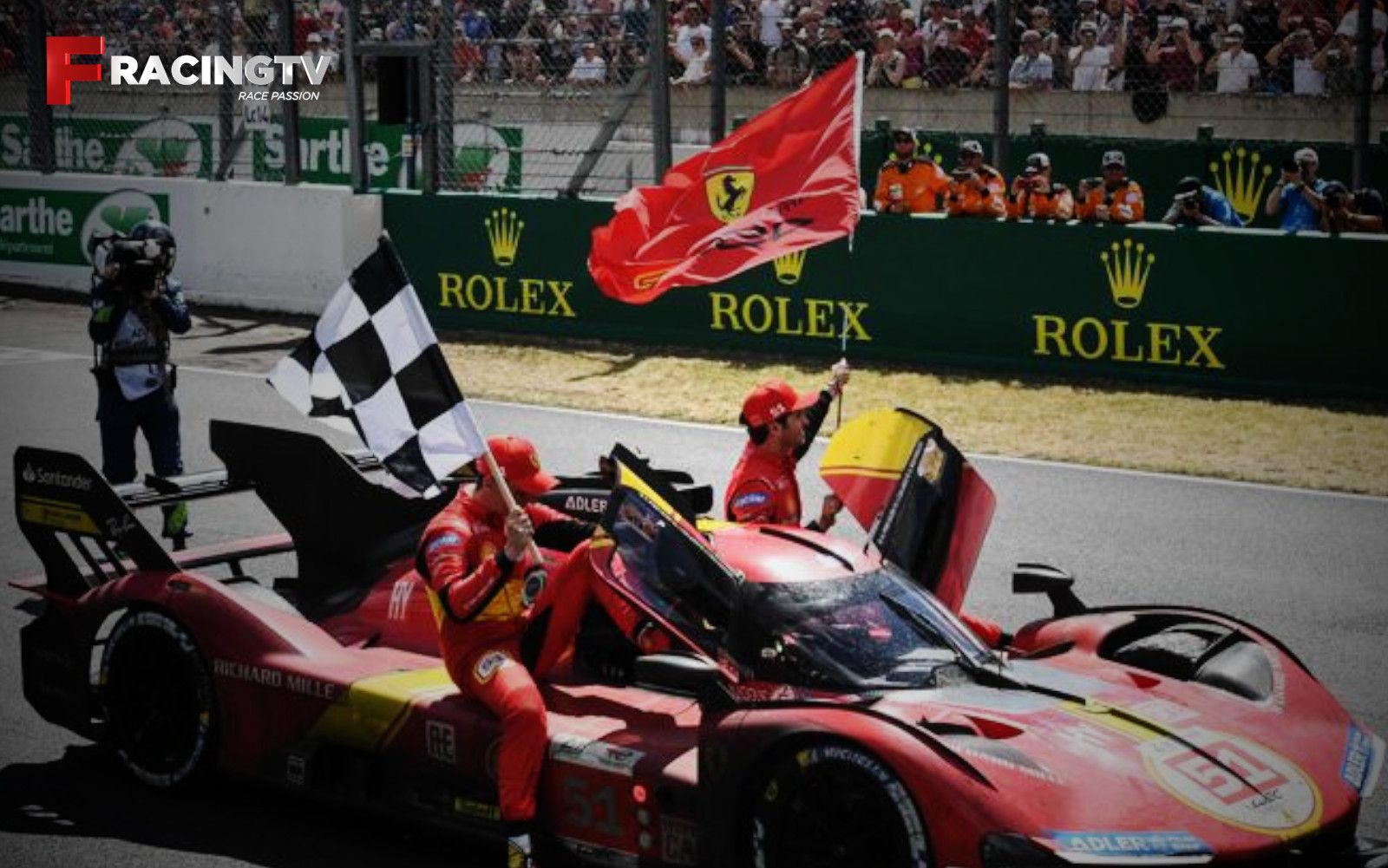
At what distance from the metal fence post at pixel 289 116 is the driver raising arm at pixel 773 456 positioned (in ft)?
41.2

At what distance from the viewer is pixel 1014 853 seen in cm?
555

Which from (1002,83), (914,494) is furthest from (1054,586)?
(1002,83)

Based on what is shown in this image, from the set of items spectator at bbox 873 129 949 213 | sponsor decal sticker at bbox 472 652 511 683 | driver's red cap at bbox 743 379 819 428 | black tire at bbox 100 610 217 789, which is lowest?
black tire at bbox 100 610 217 789

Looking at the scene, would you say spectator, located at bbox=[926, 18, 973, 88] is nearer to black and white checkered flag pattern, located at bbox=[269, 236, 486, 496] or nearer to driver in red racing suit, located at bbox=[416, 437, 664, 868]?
black and white checkered flag pattern, located at bbox=[269, 236, 486, 496]

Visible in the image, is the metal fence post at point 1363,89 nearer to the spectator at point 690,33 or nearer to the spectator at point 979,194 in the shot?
the spectator at point 979,194

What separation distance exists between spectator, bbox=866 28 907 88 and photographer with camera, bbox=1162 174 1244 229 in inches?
150

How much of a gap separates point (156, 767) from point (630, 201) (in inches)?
170

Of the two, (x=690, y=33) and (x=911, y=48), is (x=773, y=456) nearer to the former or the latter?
(x=690, y=33)

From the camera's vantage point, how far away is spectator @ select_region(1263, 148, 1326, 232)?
16953 millimetres

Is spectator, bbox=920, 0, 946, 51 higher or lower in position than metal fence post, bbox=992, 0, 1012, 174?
higher

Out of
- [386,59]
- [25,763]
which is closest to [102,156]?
[386,59]

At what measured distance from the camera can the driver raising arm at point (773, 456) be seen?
8.75m

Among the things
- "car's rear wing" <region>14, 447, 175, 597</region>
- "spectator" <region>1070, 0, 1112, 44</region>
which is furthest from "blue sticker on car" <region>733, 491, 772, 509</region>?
"spectator" <region>1070, 0, 1112, 44</region>

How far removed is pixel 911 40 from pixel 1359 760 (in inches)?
553
